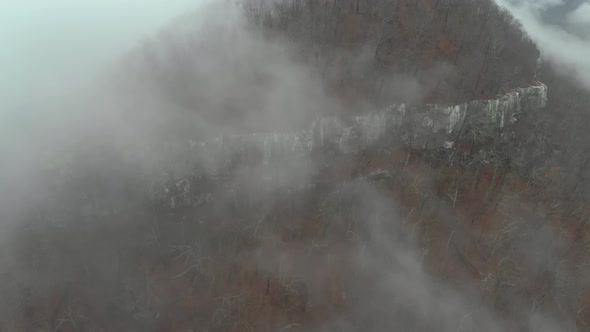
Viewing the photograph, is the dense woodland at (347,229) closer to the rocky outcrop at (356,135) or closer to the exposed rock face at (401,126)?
the rocky outcrop at (356,135)

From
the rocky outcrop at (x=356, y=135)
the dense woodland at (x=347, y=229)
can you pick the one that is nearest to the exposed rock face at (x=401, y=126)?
the rocky outcrop at (x=356, y=135)

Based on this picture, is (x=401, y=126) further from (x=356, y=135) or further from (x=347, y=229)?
(x=347, y=229)

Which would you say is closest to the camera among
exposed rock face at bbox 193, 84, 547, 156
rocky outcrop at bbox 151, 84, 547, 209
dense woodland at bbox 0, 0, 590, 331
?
dense woodland at bbox 0, 0, 590, 331

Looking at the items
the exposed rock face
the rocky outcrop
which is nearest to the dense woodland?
the rocky outcrop

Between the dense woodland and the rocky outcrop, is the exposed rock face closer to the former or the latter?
the rocky outcrop

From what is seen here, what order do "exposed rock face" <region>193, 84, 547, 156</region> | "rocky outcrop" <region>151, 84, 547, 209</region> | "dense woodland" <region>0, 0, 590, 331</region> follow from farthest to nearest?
"exposed rock face" <region>193, 84, 547, 156</region>
"rocky outcrop" <region>151, 84, 547, 209</region>
"dense woodland" <region>0, 0, 590, 331</region>

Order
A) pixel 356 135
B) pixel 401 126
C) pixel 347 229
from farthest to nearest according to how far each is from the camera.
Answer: pixel 401 126
pixel 356 135
pixel 347 229

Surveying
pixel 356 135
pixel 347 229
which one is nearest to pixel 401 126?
pixel 356 135

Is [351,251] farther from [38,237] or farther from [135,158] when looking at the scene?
[38,237]
